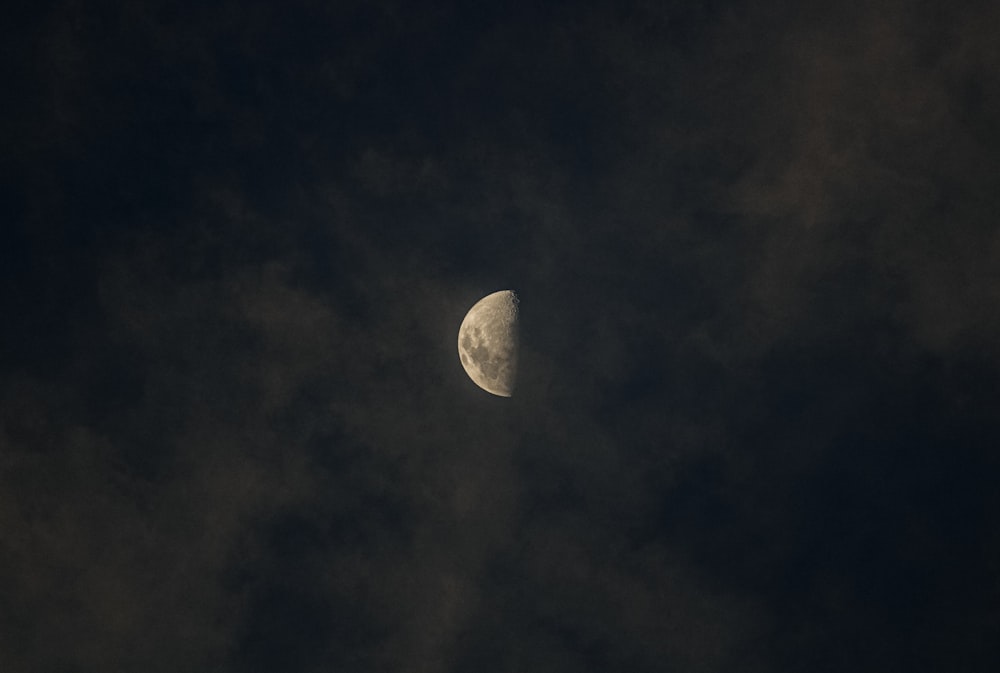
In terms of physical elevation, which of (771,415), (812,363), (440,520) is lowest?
(440,520)

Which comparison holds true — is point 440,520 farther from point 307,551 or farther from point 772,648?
point 772,648

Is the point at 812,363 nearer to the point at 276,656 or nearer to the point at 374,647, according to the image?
the point at 374,647

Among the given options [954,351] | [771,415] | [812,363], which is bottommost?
[771,415]

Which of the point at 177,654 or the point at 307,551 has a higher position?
the point at 307,551

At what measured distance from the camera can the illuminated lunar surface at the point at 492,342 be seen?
76.6ft

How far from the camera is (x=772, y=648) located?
23.8 metres

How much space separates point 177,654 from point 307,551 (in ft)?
18.0

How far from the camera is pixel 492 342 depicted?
23.3 meters

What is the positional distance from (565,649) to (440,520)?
5.76 meters

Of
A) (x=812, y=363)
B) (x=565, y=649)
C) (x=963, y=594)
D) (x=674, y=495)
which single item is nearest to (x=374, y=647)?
(x=565, y=649)

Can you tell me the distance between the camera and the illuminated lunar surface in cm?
2334

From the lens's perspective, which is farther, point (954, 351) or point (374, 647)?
point (374, 647)

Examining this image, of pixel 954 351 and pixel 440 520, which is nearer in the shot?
pixel 954 351

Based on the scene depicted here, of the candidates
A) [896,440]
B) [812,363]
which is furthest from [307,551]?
[896,440]
